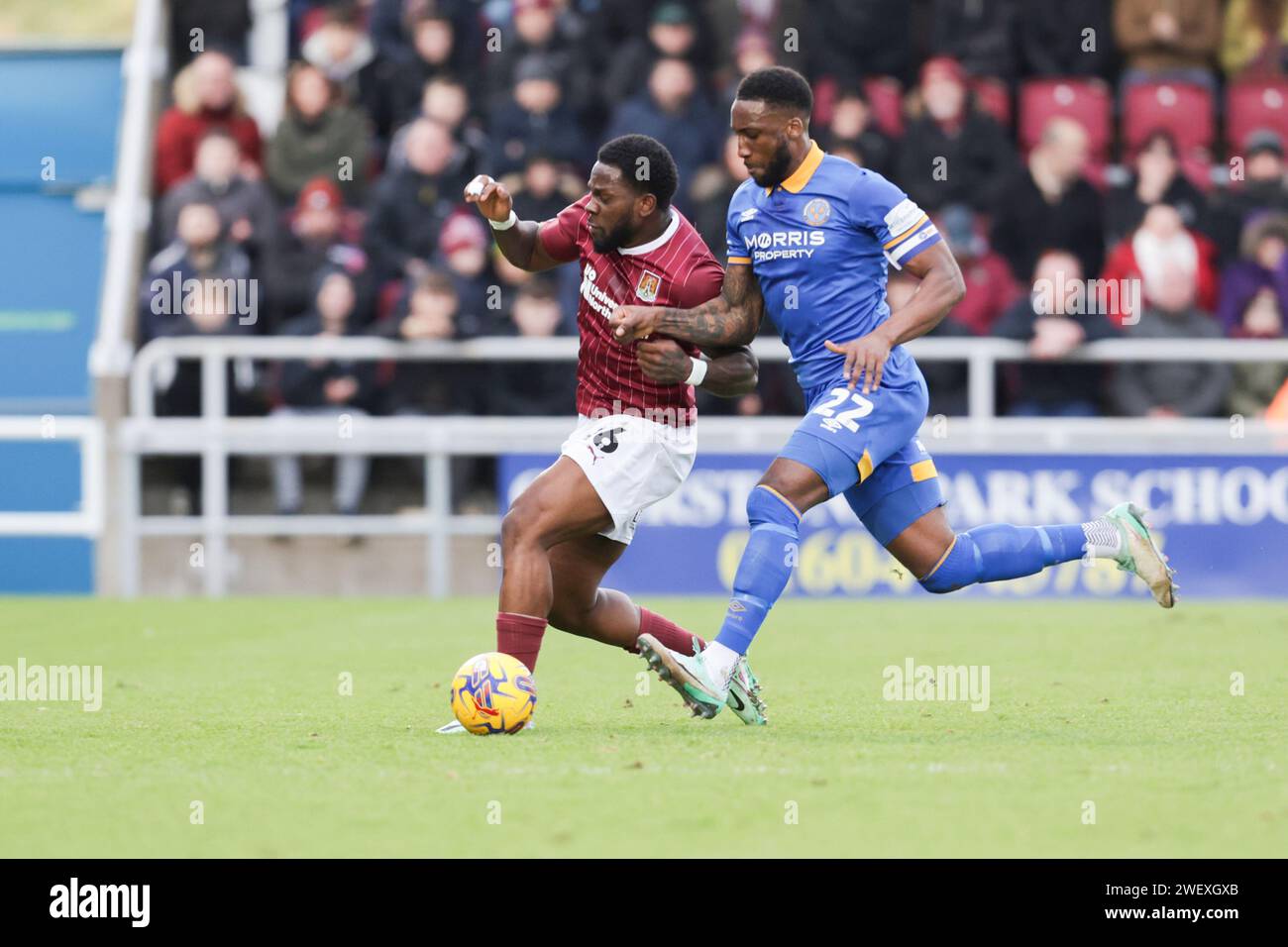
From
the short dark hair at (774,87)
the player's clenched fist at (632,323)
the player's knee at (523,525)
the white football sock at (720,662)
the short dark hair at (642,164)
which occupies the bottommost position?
the white football sock at (720,662)

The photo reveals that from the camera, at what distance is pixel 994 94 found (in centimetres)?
1655

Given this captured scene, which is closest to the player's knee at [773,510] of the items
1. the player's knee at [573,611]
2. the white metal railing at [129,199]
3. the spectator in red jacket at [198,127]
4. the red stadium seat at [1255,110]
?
the player's knee at [573,611]

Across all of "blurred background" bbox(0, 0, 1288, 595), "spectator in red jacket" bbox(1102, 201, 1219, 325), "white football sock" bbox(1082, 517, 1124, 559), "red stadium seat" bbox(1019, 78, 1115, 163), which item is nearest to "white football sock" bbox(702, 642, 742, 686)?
"white football sock" bbox(1082, 517, 1124, 559)

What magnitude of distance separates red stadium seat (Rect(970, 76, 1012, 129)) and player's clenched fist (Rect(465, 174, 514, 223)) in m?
9.21

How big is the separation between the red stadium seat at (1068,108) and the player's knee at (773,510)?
384 inches

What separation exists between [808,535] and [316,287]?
4.07 m

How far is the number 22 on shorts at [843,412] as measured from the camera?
7539 mm

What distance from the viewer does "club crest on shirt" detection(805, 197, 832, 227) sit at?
25.3ft

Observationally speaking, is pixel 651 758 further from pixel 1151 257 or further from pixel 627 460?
pixel 1151 257

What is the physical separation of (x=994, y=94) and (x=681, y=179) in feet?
9.10

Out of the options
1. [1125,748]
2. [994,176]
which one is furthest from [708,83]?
[1125,748]

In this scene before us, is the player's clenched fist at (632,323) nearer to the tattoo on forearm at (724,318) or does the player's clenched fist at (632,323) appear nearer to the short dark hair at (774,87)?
the tattoo on forearm at (724,318)

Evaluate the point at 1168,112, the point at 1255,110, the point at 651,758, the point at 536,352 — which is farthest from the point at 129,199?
the point at 651,758
